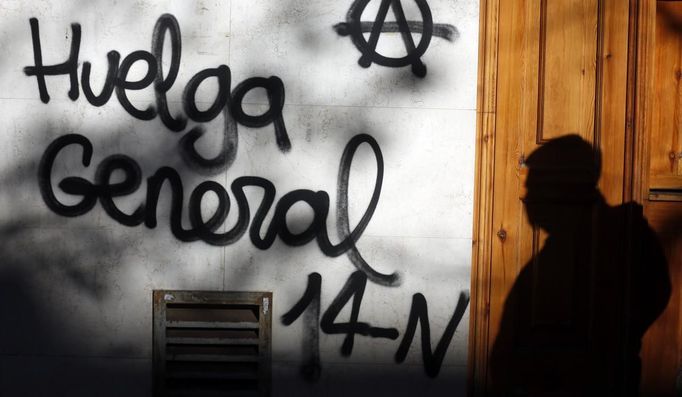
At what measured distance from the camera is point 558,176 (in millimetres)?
4246

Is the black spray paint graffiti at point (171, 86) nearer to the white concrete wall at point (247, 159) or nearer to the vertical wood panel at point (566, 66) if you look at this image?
the white concrete wall at point (247, 159)

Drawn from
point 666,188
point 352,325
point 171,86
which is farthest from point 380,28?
point 666,188

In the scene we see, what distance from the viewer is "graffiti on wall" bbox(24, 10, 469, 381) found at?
13.5ft

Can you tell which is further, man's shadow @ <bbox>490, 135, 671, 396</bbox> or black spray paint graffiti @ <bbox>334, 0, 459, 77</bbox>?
man's shadow @ <bbox>490, 135, 671, 396</bbox>

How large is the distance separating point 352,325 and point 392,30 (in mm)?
1463

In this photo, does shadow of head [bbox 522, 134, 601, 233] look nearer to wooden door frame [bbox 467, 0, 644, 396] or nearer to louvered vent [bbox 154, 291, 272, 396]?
wooden door frame [bbox 467, 0, 644, 396]

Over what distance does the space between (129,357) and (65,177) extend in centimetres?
94

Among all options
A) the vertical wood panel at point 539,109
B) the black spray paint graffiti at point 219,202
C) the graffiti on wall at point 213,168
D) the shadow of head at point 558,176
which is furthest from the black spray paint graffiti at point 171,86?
the shadow of head at point 558,176

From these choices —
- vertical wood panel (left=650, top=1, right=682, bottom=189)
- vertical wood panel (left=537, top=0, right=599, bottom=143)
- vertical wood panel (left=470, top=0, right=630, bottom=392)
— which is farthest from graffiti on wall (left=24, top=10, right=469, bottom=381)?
vertical wood panel (left=650, top=1, right=682, bottom=189)

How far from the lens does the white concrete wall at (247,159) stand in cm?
412

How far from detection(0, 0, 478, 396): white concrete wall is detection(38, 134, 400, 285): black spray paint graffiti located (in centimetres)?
3

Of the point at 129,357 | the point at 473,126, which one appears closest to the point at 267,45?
the point at 473,126

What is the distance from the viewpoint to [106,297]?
4168 mm

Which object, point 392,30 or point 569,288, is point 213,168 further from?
point 569,288
